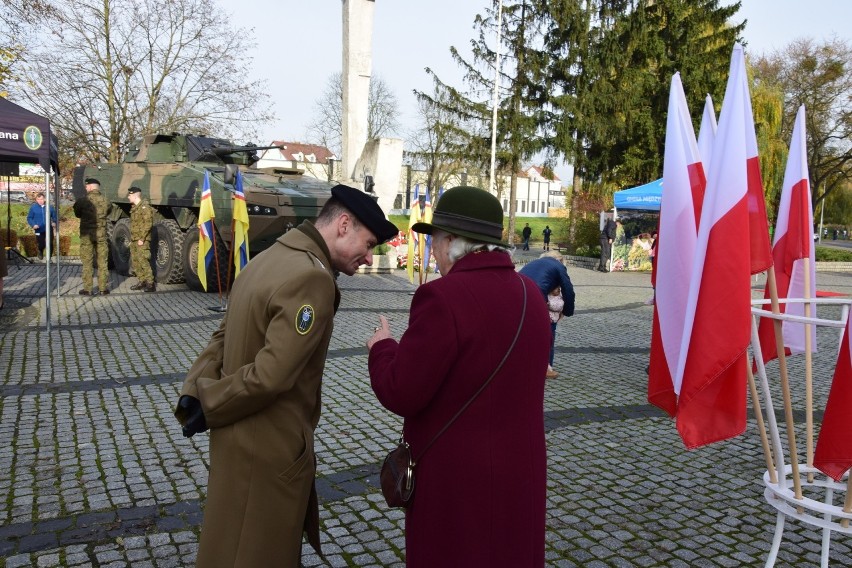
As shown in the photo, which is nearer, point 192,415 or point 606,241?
point 192,415

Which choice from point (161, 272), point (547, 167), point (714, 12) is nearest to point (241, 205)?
point (161, 272)

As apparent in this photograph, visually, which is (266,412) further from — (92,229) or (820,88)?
(820,88)

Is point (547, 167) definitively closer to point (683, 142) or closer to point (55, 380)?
point (55, 380)

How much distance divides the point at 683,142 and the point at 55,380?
604cm

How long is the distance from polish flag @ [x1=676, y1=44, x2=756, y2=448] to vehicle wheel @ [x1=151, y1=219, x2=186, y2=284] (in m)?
12.1

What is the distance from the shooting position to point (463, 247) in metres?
2.29

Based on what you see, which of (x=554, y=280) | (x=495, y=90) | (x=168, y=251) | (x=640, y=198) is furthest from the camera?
(x=495, y=90)

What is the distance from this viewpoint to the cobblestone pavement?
370 centimetres

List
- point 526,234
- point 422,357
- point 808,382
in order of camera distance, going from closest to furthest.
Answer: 1. point 422,357
2. point 808,382
3. point 526,234

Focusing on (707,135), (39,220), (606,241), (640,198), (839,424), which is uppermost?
(640,198)

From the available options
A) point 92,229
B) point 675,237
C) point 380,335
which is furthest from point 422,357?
point 92,229

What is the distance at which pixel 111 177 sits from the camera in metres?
15.5

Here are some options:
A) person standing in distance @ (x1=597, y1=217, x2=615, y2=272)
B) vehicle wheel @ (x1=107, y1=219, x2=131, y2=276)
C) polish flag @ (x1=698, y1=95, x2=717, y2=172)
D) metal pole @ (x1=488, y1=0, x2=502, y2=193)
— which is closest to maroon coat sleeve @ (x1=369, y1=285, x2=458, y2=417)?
polish flag @ (x1=698, y1=95, x2=717, y2=172)

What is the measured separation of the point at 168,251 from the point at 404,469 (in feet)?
40.5
